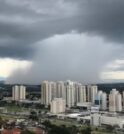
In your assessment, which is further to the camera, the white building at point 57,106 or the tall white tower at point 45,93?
the tall white tower at point 45,93

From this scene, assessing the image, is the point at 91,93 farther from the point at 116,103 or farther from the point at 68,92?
the point at 116,103

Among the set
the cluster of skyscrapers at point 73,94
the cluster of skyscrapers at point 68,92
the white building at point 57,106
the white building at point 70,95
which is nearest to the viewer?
the white building at point 57,106

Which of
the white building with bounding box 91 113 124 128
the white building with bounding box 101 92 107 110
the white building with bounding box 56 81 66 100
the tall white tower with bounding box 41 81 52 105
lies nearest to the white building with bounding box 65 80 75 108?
the white building with bounding box 56 81 66 100

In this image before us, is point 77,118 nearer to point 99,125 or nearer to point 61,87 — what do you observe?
point 99,125

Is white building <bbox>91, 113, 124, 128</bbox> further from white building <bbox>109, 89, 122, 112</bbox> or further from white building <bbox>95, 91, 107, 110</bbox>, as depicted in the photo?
white building <bbox>95, 91, 107, 110</bbox>

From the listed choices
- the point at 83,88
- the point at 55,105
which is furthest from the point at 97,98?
the point at 55,105

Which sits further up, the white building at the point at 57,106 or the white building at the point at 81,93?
the white building at the point at 81,93

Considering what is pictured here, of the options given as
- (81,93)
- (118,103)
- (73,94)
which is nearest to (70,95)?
(73,94)

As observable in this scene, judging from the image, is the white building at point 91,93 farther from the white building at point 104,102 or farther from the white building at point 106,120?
the white building at point 106,120

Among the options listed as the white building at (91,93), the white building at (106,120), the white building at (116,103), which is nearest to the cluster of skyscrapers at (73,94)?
the white building at (91,93)

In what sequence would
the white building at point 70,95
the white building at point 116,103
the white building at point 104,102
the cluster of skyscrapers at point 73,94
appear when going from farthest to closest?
the white building at point 70,95
the cluster of skyscrapers at point 73,94
the white building at point 104,102
the white building at point 116,103

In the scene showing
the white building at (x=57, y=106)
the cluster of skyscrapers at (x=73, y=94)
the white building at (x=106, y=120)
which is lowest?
the white building at (x=106, y=120)
